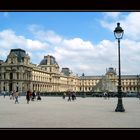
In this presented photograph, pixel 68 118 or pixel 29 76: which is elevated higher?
pixel 29 76

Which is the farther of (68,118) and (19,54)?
(19,54)

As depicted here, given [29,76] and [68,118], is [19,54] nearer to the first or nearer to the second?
[29,76]

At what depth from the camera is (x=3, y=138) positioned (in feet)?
15.1

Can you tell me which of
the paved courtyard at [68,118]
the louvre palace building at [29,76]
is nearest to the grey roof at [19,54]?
the louvre palace building at [29,76]

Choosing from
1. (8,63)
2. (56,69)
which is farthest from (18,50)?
(56,69)

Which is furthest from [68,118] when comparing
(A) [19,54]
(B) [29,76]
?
(A) [19,54]

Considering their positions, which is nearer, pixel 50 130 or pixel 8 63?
pixel 50 130

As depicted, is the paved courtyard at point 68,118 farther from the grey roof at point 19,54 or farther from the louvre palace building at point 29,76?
the grey roof at point 19,54

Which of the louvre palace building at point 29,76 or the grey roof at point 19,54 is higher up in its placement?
the grey roof at point 19,54

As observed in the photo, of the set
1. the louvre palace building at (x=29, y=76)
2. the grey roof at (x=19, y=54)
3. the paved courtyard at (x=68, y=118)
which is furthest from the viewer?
the grey roof at (x=19, y=54)
